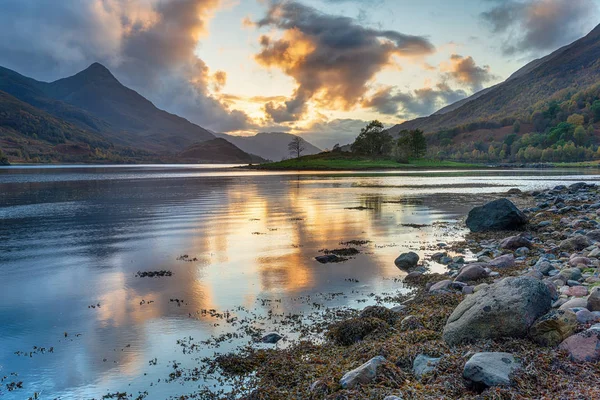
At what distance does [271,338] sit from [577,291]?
835cm

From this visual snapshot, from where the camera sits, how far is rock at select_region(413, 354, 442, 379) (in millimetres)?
7973

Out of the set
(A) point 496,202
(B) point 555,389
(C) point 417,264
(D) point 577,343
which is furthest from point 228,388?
(A) point 496,202

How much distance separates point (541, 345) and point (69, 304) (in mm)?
14455

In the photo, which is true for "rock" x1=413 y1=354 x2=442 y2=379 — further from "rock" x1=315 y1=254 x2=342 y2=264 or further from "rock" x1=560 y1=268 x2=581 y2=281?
"rock" x1=315 y1=254 x2=342 y2=264

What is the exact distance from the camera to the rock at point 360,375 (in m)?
7.72

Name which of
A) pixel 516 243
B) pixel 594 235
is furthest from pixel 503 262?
pixel 594 235

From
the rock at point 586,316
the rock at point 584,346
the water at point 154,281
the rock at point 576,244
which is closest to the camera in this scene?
the rock at point 584,346

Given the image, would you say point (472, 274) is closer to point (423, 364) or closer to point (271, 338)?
point (423, 364)

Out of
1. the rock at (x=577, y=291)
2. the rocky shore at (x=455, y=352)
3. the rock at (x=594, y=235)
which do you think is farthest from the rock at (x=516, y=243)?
the rock at (x=577, y=291)

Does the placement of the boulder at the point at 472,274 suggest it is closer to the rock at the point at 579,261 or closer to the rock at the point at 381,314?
the rock at the point at 579,261

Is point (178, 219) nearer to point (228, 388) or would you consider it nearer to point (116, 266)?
point (116, 266)

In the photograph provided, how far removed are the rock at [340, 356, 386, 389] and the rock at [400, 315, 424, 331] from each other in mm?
2896

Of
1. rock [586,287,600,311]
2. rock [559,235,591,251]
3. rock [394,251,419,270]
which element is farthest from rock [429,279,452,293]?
rock [559,235,591,251]

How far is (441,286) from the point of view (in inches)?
558
